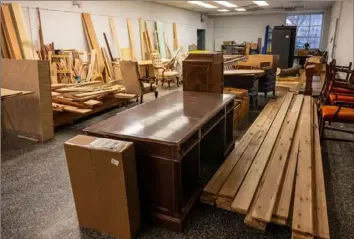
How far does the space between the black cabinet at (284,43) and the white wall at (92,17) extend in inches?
165

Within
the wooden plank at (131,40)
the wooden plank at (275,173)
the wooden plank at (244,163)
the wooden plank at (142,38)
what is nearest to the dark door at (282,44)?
the wooden plank at (142,38)

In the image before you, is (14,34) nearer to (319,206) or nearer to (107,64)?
(107,64)

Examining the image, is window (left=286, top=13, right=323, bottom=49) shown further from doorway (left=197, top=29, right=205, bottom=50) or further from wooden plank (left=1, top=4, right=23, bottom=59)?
wooden plank (left=1, top=4, right=23, bottom=59)

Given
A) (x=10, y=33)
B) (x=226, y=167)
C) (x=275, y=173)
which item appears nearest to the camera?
(x=275, y=173)

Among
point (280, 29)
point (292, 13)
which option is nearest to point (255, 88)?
point (280, 29)

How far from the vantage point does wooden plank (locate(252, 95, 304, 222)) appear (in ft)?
6.09

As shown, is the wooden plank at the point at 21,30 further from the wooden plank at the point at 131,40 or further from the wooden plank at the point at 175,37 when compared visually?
the wooden plank at the point at 175,37

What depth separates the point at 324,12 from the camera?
13.1 meters

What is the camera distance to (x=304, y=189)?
2111 millimetres

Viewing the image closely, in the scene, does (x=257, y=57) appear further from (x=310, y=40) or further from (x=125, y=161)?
(x=310, y=40)

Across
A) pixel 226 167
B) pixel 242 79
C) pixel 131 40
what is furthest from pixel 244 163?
pixel 131 40

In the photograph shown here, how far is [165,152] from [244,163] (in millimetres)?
1115

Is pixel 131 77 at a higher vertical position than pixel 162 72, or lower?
higher

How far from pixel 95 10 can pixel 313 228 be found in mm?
7288
